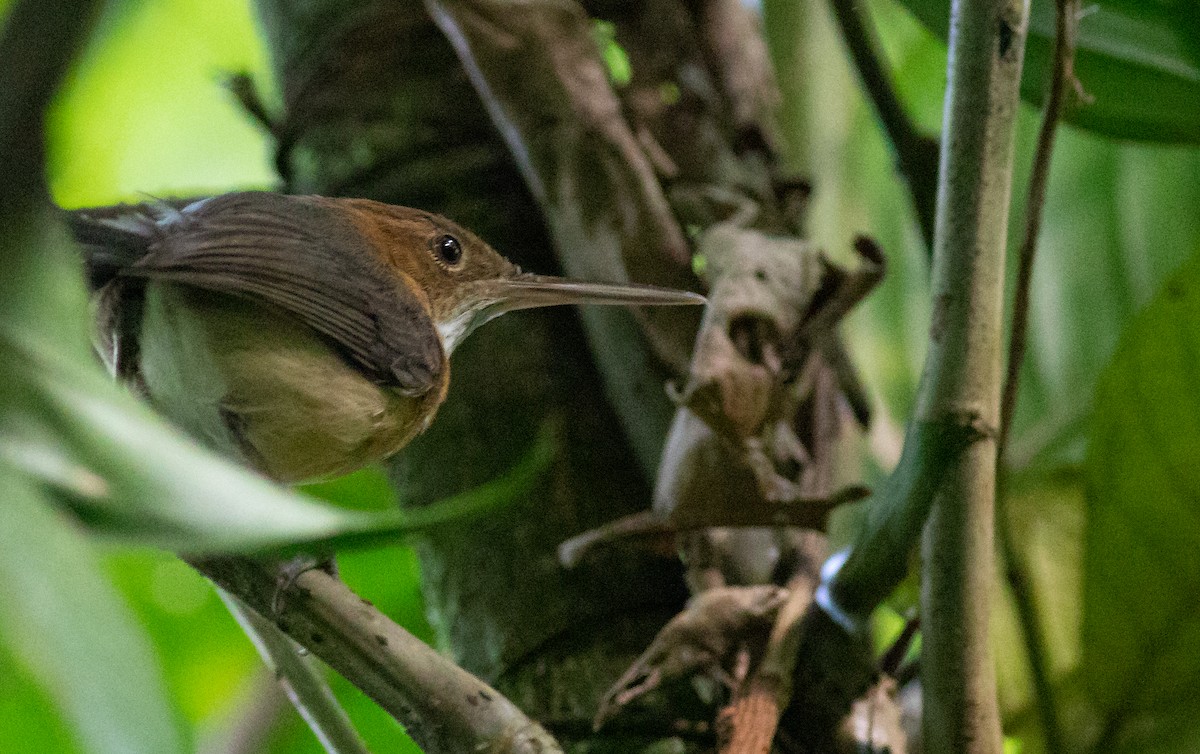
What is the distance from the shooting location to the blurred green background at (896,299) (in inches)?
71.9

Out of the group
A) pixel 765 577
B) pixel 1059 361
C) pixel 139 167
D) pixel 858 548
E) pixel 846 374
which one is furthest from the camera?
pixel 139 167

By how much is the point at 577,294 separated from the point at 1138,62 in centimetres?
98

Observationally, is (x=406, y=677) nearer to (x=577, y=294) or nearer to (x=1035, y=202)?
(x=577, y=294)

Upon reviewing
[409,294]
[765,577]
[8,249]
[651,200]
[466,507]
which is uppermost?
[8,249]

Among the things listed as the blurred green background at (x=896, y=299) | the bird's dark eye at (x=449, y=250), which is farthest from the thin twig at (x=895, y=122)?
the bird's dark eye at (x=449, y=250)

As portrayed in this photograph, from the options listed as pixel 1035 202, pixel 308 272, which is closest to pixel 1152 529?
pixel 1035 202

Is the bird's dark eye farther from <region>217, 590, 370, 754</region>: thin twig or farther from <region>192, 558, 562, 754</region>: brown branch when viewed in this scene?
<region>192, 558, 562, 754</region>: brown branch

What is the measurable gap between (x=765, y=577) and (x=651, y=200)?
2.31ft

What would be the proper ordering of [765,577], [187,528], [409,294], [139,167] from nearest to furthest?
1. [187,528]
2. [765,577]
3. [409,294]
4. [139,167]

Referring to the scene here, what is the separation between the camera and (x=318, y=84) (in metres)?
2.31

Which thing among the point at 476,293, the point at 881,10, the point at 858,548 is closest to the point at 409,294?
the point at 476,293

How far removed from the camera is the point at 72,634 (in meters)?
0.59

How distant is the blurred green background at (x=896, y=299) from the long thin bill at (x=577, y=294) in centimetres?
48

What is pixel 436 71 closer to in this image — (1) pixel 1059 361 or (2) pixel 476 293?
(2) pixel 476 293
